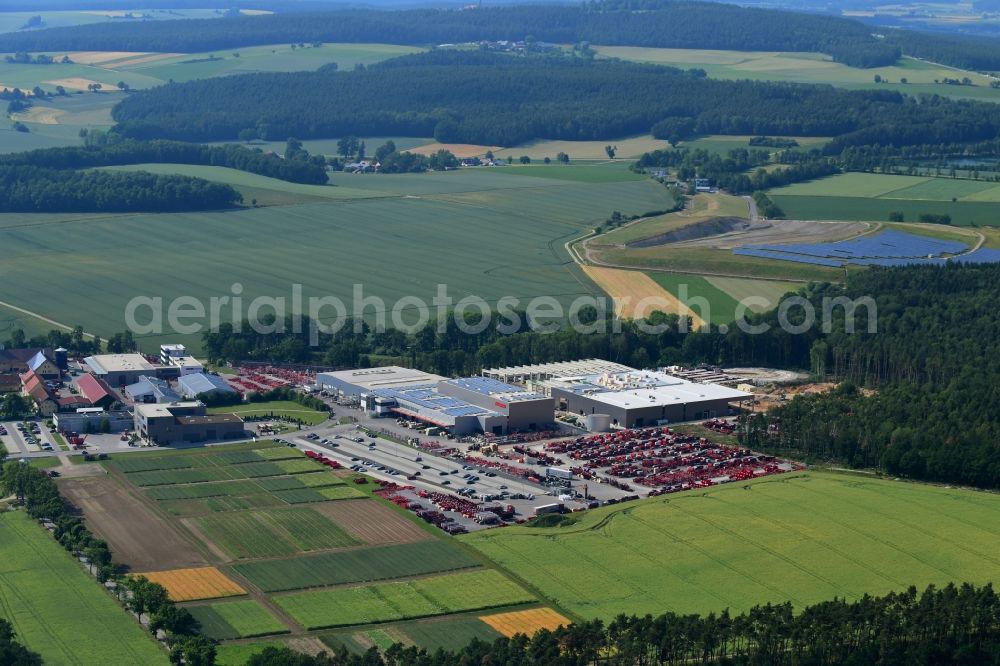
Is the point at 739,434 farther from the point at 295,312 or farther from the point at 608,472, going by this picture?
the point at 295,312

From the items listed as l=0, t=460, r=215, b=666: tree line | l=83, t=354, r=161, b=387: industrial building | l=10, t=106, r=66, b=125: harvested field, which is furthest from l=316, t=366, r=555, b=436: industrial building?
l=10, t=106, r=66, b=125: harvested field

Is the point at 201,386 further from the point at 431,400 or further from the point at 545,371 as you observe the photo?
the point at 545,371

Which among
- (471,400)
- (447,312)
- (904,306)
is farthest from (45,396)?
(904,306)

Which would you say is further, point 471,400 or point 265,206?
point 265,206

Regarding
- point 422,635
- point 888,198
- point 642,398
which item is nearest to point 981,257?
point 888,198

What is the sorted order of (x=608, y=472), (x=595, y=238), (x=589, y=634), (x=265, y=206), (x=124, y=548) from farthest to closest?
(x=265, y=206), (x=595, y=238), (x=608, y=472), (x=124, y=548), (x=589, y=634)

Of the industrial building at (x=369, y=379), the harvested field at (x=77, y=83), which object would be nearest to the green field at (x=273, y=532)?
the industrial building at (x=369, y=379)

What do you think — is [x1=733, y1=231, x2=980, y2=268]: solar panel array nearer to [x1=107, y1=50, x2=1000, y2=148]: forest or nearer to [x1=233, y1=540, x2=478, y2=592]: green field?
[x1=107, y1=50, x2=1000, y2=148]: forest
